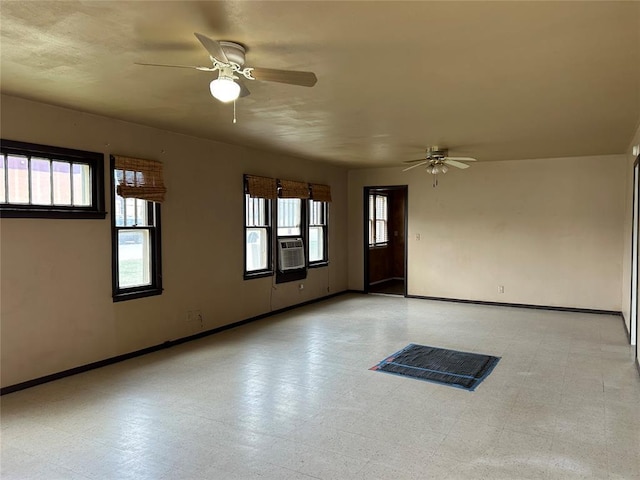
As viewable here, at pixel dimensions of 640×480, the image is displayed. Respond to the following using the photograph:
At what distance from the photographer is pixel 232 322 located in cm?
616

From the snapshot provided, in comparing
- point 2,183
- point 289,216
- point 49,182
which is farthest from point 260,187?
point 2,183

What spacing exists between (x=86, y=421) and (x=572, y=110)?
482 cm

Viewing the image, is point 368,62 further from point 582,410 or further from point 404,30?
point 582,410

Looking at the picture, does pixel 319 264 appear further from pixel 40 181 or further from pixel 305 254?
pixel 40 181

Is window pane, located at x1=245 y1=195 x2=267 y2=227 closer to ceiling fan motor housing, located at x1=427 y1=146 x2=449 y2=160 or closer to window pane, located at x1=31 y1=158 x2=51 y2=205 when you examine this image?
ceiling fan motor housing, located at x1=427 y1=146 x2=449 y2=160

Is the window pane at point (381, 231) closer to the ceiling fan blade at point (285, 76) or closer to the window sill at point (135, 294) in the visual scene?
the window sill at point (135, 294)

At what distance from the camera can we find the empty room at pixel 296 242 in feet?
8.50

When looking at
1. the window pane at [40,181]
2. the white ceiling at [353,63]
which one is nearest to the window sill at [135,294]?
the window pane at [40,181]

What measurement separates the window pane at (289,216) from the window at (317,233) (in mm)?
467

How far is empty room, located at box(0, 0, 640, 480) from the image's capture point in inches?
102

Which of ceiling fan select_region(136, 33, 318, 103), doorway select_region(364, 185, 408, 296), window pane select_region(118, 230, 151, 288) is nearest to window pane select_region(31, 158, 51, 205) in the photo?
window pane select_region(118, 230, 151, 288)

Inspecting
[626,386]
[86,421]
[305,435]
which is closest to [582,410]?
[626,386]

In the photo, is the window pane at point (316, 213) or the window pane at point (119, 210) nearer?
the window pane at point (119, 210)

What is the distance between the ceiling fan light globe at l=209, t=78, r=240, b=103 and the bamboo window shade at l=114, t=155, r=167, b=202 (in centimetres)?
251
